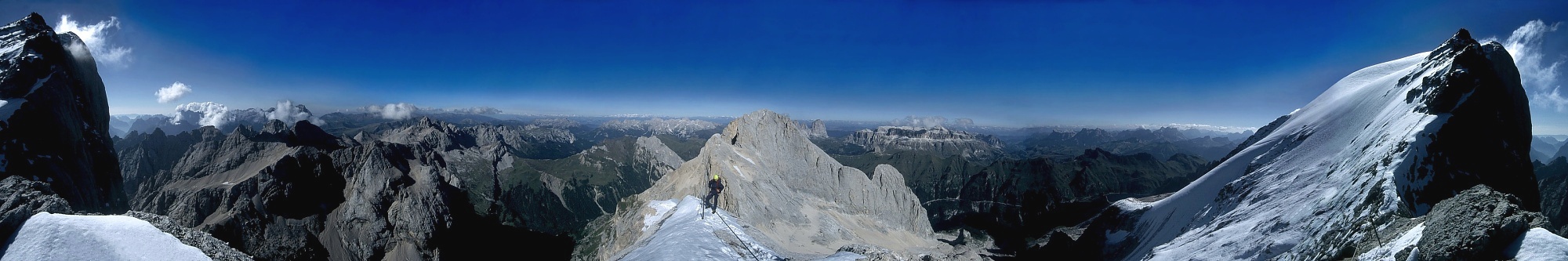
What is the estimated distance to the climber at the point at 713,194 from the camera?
139 ft

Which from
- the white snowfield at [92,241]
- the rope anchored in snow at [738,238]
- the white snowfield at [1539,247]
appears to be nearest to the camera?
the white snowfield at [1539,247]

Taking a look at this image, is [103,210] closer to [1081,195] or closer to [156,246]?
[156,246]

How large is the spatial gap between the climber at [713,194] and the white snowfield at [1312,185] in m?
33.8

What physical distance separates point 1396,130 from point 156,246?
157 feet

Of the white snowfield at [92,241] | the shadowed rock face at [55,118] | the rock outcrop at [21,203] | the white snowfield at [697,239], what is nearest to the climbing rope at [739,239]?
the white snowfield at [697,239]

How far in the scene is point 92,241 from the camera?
39.7ft

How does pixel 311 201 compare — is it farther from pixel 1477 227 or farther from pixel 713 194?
pixel 1477 227

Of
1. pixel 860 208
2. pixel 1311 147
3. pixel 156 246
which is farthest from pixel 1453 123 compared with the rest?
pixel 860 208

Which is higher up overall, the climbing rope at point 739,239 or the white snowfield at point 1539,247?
the white snowfield at point 1539,247

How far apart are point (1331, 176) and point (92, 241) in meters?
49.7

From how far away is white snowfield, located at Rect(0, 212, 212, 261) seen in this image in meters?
11.9

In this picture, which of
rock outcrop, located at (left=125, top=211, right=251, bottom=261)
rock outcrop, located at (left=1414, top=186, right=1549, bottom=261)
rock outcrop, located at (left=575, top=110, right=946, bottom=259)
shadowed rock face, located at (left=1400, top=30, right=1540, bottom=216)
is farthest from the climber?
shadowed rock face, located at (left=1400, top=30, right=1540, bottom=216)

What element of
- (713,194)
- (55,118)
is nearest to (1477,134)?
(713,194)

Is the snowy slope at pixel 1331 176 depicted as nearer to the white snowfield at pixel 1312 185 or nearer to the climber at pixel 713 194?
the white snowfield at pixel 1312 185
